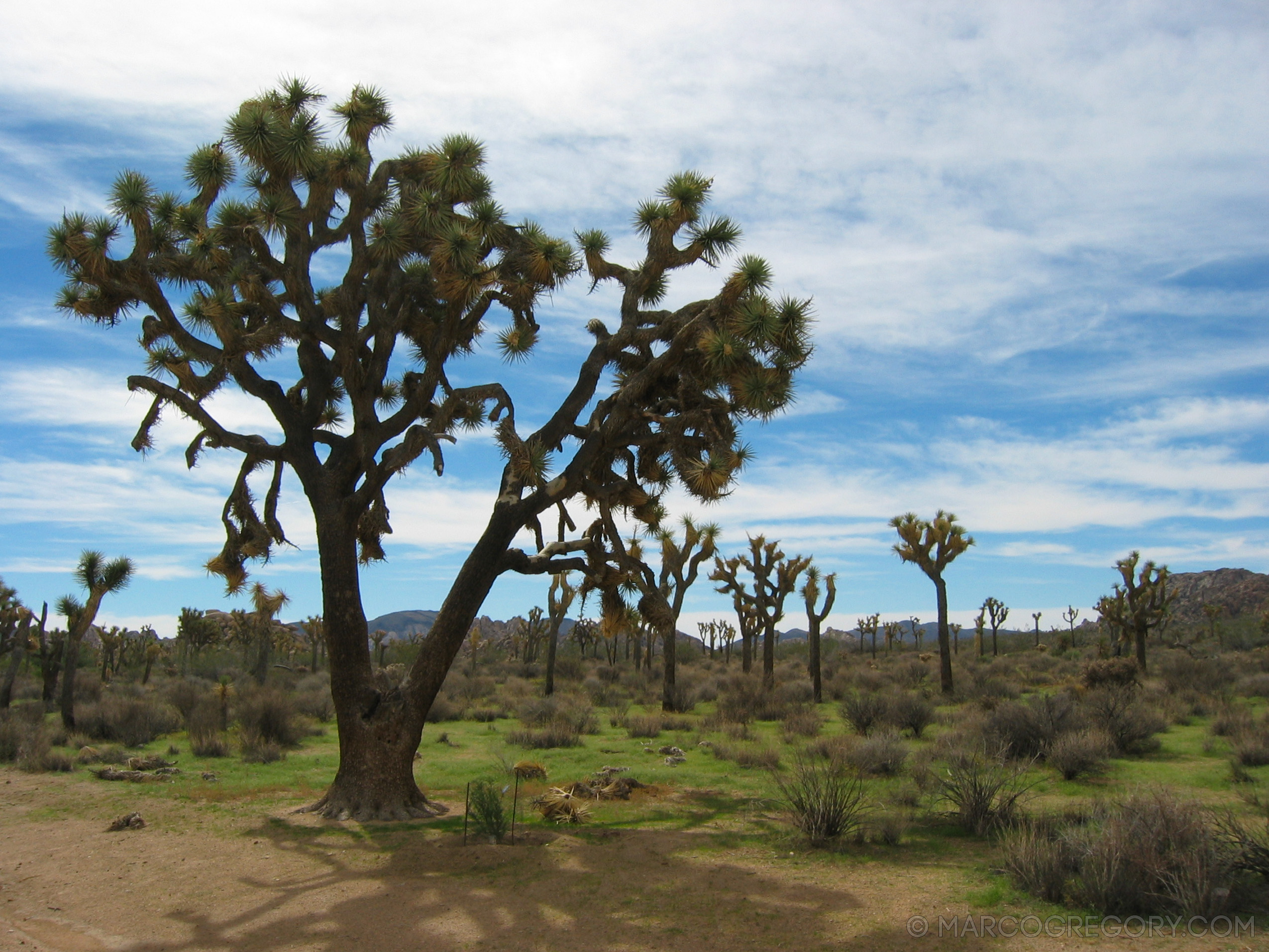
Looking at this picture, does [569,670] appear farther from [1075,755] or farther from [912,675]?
[1075,755]

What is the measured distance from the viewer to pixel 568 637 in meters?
52.5

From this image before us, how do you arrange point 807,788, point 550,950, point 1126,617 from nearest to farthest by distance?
point 550,950 < point 807,788 < point 1126,617

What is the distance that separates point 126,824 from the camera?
963 centimetres

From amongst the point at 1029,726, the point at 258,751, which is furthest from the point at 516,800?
the point at 1029,726

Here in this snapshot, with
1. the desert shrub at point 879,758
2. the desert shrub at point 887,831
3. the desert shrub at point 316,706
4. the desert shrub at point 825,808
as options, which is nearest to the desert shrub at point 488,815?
the desert shrub at point 825,808

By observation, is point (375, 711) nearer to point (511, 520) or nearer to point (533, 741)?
point (511, 520)

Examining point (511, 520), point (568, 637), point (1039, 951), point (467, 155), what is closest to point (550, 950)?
point (1039, 951)

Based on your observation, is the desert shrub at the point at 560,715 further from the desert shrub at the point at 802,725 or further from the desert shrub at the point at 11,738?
the desert shrub at the point at 11,738

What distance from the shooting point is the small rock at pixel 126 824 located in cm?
956

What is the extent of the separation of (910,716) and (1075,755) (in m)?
4.94

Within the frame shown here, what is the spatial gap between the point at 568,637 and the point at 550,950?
47247 millimetres

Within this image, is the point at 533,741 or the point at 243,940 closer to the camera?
the point at 243,940

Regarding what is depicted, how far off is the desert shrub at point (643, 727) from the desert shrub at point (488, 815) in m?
9.08

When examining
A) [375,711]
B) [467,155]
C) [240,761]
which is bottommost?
[240,761]
